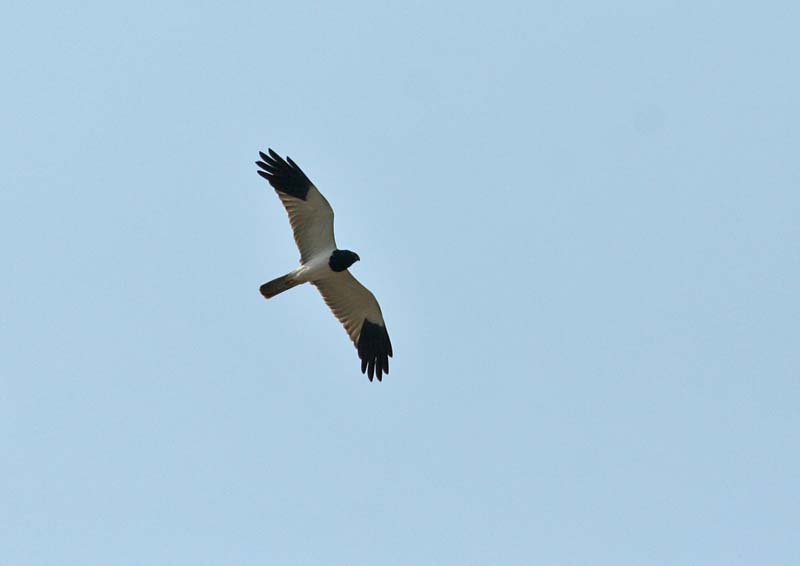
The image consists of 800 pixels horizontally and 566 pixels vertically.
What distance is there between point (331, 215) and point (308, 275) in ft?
3.83

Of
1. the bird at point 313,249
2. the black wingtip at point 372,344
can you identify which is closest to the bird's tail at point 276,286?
the bird at point 313,249

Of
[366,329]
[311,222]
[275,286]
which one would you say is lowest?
[275,286]

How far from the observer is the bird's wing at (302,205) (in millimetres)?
28781

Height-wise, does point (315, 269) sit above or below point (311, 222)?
below

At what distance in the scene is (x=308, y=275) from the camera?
2898 centimetres

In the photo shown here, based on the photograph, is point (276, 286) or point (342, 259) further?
point (276, 286)

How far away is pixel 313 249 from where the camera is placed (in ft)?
95.6

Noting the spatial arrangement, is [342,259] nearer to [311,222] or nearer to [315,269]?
[315,269]

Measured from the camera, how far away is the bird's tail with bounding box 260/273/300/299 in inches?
1138

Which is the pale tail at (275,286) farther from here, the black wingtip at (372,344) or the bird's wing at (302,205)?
the black wingtip at (372,344)

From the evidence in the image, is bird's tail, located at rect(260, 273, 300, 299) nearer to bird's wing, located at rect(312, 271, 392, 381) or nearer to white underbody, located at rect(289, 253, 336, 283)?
white underbody, located at rect(289, 253, 336, 283)

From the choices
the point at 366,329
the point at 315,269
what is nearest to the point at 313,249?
the point at 315,269

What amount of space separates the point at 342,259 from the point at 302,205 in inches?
48.6

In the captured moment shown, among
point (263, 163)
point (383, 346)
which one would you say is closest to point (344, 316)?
point (383, 346)
